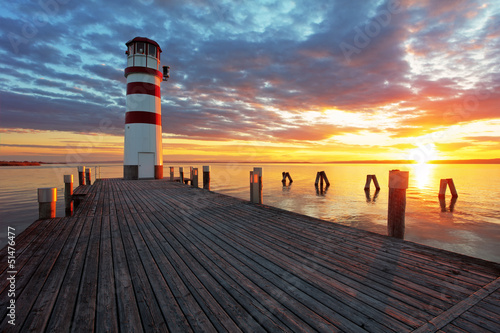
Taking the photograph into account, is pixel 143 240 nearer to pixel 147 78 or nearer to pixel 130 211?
pixel 130 211

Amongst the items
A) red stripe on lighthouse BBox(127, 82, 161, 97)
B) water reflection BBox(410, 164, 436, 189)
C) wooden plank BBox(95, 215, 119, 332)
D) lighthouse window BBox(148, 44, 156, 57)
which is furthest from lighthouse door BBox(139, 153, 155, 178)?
water reflection BBox(410, 164, 436, 189)

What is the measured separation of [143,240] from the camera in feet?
15.9

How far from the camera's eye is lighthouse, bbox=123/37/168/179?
17.9 m

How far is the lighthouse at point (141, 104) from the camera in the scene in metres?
17.9

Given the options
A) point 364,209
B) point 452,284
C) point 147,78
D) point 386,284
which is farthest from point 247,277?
point 147,78

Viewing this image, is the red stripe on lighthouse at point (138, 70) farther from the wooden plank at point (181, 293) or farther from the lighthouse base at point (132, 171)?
the wooden plank at point (181, 293)

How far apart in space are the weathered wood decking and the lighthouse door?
1380 cm

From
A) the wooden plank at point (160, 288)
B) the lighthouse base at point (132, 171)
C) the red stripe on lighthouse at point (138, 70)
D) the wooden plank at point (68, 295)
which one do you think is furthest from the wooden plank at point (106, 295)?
the red stripe on lighthouse at point (138, 70)

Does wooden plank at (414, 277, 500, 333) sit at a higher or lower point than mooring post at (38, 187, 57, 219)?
lower

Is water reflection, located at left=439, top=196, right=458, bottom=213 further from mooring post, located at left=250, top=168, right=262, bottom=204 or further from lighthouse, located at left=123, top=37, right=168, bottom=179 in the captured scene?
lighthouse, located at left=123, top=37, right=168, bottom=179

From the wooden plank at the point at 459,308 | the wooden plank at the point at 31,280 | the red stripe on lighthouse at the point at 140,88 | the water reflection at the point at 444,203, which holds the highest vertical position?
the red stripe on lighthouse at the point at 140,88

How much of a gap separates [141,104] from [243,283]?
59.2 feet

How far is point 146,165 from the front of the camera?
61.8ft

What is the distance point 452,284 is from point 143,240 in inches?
200
